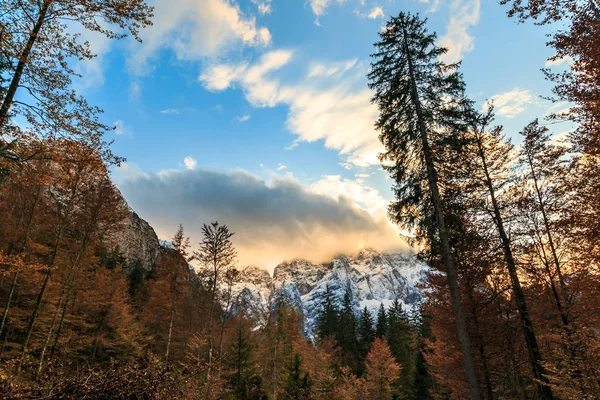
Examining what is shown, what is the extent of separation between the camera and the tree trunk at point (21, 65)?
637 centimetres

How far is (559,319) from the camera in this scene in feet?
45.6

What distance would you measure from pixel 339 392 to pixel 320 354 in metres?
9.55

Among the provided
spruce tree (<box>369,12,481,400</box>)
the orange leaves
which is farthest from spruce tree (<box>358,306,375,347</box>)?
spruce tree (<box>369,12,481,400</box>)

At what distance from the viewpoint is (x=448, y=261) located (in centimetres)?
1044

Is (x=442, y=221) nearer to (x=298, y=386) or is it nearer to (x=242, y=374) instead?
(x=298, y=386)

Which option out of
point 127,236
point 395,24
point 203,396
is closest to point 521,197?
point 395,24

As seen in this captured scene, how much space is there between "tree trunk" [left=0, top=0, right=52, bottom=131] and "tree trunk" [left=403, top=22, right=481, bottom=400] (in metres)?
11.7

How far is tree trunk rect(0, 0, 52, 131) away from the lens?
6367mm

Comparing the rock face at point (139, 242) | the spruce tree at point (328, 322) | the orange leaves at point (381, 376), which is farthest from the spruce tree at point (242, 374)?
the rock face at point (139, 242)

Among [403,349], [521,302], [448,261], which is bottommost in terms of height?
[403,349]

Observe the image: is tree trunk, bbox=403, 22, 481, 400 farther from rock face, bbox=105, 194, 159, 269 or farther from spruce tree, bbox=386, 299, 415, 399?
rock face, bbox=105, 194, 159, 269

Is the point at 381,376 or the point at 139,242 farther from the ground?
the point at 139,242

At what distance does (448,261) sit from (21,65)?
513 inches

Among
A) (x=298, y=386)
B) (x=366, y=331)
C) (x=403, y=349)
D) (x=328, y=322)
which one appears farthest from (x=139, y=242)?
(x=298, y=386)
